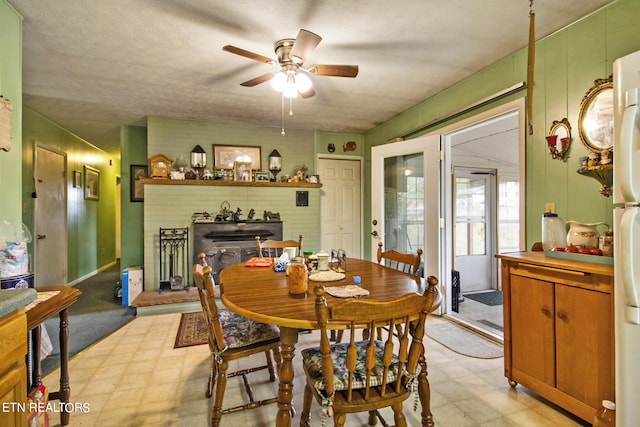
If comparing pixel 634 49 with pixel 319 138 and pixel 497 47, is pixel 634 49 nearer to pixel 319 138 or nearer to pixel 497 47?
pixel 497 47

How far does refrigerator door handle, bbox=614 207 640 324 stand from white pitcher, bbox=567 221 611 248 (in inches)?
23.4

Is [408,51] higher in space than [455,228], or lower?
higher

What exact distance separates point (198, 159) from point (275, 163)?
1082mm

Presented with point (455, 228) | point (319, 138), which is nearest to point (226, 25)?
point (319, 138)

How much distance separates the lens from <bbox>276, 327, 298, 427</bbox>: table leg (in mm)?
1322

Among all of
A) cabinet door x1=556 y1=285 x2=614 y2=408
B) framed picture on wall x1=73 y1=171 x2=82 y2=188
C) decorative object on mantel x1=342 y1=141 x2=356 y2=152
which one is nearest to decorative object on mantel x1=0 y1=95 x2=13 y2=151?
cabinet door x1=556 y1=285 x2=614 y2=408

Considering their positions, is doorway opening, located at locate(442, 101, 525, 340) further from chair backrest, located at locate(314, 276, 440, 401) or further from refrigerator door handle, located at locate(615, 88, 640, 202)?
chair backrest, located at locate(314, 276, 440, 401)

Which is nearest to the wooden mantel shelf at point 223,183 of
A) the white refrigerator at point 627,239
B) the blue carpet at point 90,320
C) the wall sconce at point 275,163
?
the wall sconce at point 275,163

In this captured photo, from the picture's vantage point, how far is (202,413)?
1.82m

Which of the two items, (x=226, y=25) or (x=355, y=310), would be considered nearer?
(x=355, y=310)

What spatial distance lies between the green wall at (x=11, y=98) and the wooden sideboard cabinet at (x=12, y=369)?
1392mm

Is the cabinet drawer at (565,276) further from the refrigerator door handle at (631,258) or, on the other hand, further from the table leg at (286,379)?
the table leg at (286,379)

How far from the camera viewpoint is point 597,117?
196 cm

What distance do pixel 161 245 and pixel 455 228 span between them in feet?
14.0
